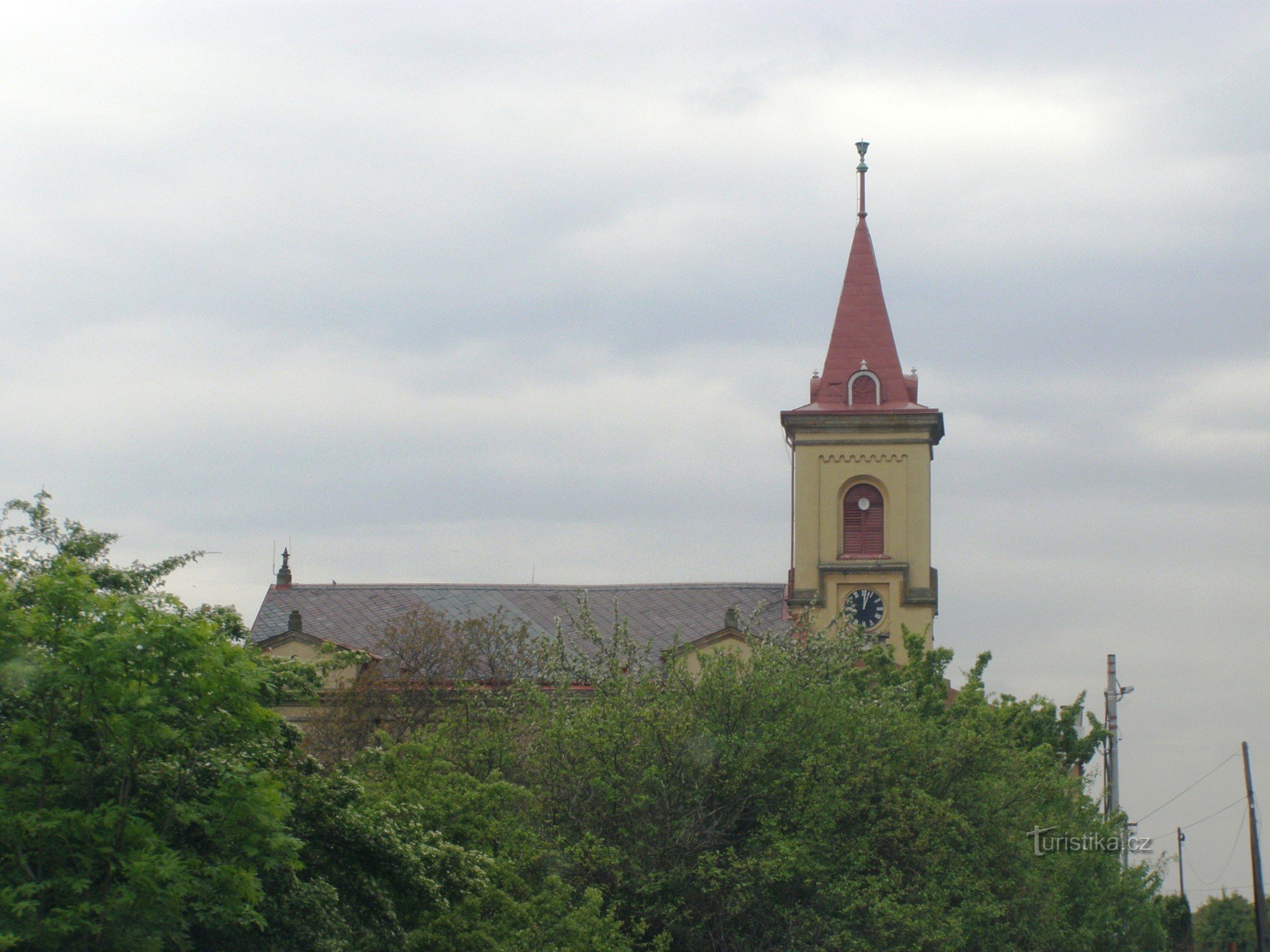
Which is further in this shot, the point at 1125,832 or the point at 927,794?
the point at 1125,832

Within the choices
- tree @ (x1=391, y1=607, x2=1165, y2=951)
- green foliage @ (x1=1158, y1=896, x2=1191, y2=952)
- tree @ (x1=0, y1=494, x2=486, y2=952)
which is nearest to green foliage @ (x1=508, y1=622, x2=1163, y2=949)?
tree @ (x1=391, y1=607, x2=1165, y2=951)

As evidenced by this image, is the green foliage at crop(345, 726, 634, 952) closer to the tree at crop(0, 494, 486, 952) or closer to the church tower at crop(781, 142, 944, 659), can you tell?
the tree at crop(0, 494, 486, 952)

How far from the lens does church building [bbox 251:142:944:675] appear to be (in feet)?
159

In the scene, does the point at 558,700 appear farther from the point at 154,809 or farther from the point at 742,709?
Result: the point at 154,809

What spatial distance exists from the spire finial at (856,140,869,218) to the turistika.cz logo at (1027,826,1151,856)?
72.4 feet

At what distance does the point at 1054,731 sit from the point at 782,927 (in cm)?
2329

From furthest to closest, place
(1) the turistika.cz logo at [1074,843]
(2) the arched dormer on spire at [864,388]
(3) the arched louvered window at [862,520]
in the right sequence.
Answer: (2) the arched dormer on spire at [864,388]
(3) the arched louvered window at [862,520]
(1) the turistika.cz logo at [1074,843]

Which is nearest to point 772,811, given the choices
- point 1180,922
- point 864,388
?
point 864,388

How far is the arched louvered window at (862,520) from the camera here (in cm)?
4962

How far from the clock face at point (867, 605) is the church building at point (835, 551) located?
1.1 inches

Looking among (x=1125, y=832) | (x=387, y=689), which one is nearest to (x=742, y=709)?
(x=387, y=689)

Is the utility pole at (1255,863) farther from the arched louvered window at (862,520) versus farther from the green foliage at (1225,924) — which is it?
the green foliage at (1225,924)

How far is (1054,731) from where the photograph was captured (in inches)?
1748

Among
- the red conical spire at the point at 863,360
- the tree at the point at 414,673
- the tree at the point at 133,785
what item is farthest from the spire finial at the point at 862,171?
the tree at the point at 133,785
